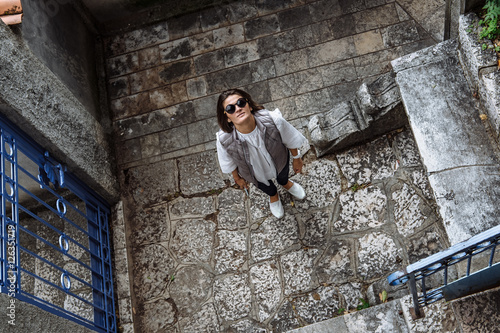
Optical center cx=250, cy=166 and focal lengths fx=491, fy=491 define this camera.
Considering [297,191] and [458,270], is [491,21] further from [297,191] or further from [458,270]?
[297,191]

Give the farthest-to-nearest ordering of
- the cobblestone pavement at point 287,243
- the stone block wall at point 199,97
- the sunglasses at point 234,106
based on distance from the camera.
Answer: the stone block wall at point 199,97
the cobblestone pavement at point 287,243
the sunglasses at point 234,106

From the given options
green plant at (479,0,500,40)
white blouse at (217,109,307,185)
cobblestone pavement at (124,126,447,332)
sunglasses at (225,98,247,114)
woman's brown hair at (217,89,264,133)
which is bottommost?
cobblestone pavement at (124,126,447,332)

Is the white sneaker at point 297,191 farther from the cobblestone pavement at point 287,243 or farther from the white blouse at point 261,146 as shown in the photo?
the white blouse at point 261,146

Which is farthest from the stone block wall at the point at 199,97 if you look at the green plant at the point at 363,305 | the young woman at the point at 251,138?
the young woman at the point at 251,138

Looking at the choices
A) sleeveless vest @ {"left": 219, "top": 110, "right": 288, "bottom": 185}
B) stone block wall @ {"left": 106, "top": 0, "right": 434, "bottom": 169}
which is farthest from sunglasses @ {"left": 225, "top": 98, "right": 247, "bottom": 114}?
stone block wall @ {"left": 106, "top": 0, "right": 434, "bottom": 169}

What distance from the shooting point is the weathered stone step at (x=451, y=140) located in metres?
4.08

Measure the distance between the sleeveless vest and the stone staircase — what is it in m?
1.31

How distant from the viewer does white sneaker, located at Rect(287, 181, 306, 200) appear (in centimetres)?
518

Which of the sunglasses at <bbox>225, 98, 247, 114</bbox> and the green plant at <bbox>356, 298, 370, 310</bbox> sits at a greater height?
the sunglasses at <bbox>225, 98, 247, 114</bbox>

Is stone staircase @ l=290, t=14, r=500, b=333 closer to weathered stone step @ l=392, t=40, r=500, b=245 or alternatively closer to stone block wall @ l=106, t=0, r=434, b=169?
weathered stone step @ l=392, t=40, r=500, b=245

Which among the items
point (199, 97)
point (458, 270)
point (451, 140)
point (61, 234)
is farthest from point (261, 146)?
point (199, 97)

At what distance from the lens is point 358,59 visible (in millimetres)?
5906

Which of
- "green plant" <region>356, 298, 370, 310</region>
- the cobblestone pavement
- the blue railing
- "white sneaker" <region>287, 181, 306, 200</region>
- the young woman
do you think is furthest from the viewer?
"white sneaker" <region>287, 181, 306, 200</region>

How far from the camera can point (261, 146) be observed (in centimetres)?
414
